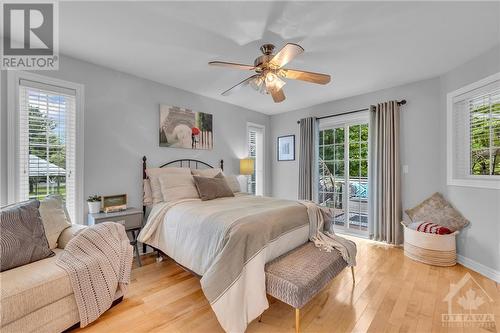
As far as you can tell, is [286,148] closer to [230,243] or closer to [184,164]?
[184,164]

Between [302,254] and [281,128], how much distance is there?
12.0 ft

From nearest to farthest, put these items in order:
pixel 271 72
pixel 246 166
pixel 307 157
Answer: pixel 271 72, pixel 246 166, pixel 307 157

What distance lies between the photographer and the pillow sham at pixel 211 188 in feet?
9.77

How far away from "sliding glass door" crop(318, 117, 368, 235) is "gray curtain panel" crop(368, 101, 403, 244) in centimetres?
25

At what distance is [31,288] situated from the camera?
1432 millimetres

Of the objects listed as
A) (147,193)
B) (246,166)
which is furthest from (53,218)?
(246,166)

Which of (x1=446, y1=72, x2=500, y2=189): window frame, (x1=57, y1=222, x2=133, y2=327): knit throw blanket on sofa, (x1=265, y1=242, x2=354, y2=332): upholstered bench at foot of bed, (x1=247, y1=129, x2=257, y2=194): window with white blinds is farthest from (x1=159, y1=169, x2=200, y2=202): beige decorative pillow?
(x1=446, y1=72, x2=500, y2=189): window frame

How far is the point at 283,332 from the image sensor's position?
1.68m

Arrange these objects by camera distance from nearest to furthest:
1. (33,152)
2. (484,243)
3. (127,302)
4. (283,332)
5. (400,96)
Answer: (283,332)
(127,302)
(33,152)
(484,243)
(400,96)

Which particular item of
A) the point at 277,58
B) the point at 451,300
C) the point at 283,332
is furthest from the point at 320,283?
the point at 277,58

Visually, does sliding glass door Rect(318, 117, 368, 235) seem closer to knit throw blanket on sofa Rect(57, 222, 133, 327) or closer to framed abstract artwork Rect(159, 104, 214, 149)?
framed abstract artwork Rect(159, 104, 214, 149)

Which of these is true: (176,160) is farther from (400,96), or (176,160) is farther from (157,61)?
(400,96)

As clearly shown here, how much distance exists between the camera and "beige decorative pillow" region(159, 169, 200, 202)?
114 inches

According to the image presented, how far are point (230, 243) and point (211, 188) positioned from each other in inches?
55.6
